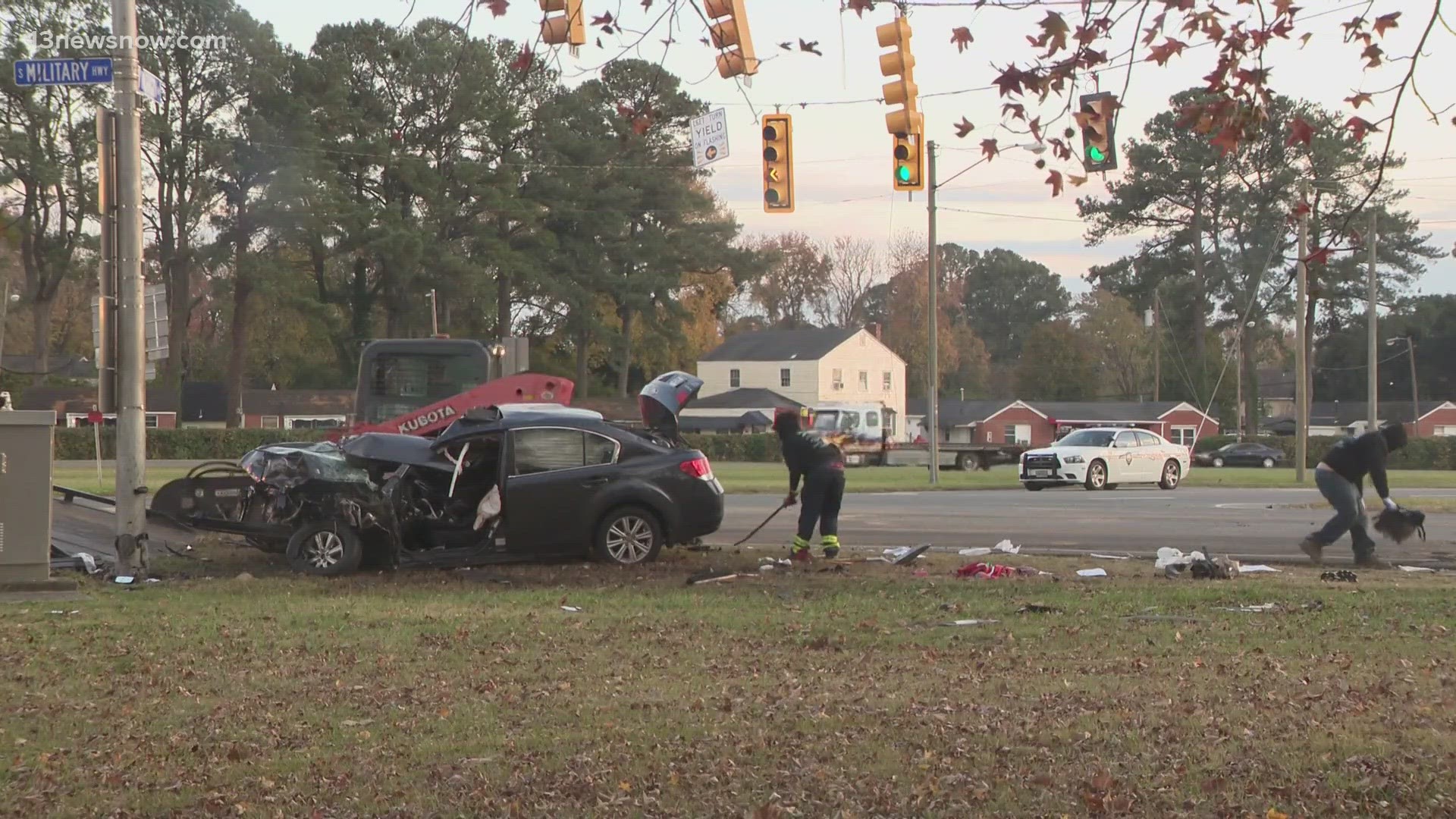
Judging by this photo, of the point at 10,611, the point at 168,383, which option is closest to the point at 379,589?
the point at 10,611

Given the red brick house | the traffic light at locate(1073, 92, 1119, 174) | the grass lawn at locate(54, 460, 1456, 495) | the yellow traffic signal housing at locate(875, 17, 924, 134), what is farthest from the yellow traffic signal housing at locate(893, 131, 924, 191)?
the red brick house

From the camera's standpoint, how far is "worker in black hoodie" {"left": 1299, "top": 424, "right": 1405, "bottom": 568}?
14.2 metres

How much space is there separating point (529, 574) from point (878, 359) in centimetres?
7404

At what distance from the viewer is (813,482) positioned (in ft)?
47.6

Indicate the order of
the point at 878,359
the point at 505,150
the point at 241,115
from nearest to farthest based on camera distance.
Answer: the point at 241,115 → the point at 505,150 → the point at 878,359

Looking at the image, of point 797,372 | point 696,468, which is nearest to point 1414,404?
point 797,372

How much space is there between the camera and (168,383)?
78.1 metres

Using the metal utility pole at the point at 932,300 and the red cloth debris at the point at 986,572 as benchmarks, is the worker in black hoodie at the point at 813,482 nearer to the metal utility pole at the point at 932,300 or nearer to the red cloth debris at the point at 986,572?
the red cloth debris at the point at 986,572

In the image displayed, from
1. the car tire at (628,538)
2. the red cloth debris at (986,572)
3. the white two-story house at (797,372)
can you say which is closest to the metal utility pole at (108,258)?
the car tire at (628,538)

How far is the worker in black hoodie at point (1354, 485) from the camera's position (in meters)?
14.2

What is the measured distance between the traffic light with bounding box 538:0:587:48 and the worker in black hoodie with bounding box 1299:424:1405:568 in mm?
9766

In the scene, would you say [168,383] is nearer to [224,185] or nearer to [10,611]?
[224,185]

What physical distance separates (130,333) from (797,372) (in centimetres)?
6990

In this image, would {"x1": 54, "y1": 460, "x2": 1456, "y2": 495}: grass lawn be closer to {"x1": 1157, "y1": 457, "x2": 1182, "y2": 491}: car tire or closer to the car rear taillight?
{"x1": 1157, "y1": 457, "x2": 1182, "y2": 491}: car tire
